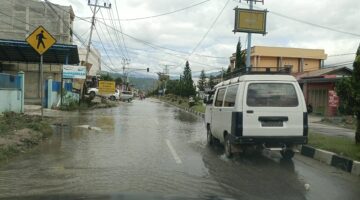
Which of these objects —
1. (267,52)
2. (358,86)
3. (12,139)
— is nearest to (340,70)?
(358,86)

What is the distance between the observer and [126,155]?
11406mm

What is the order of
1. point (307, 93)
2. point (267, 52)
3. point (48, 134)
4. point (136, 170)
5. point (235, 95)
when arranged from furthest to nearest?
point (267, 52), point (307, 93), point (48, 134), point (235, 95), point (136, 170)

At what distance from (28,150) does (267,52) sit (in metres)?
83.8

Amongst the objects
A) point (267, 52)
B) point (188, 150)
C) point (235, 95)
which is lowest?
point (188, 150)

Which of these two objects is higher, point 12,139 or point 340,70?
point 340,70

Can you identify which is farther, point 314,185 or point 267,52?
point 267,52

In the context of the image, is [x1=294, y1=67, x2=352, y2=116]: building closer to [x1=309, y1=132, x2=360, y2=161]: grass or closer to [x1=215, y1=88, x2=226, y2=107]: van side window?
[x1=309, y1=132, x2=360, y2=161]: grass

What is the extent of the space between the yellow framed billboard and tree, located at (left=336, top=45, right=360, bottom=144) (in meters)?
23.1

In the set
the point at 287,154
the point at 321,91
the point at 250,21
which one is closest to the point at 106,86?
the point at 250,21

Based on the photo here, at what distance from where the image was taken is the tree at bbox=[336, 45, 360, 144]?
452 inches

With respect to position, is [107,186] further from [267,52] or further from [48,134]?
[267,52]

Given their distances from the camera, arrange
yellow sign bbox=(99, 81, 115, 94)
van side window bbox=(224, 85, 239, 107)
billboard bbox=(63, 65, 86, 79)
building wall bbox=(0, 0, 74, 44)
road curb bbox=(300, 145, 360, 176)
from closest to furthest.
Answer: road curb bbox=(300, 145, 360, 176)
van side window bbox=(224, 85, 239, 107)
billboard bbox=(63, 65, 86, 79)
yellow sign bbox=(99, 81, 115, 94)
building wall bbox=(0, 0, 74, 44)

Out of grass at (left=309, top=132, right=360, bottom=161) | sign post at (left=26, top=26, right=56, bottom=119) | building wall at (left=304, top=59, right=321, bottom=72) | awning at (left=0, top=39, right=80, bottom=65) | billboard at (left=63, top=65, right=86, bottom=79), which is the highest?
building wall at (left=304, top=59, right=321, bottom=72)

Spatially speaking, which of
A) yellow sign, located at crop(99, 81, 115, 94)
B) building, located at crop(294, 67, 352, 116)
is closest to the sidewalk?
building, located at crop(294, 67, 352, 116)
